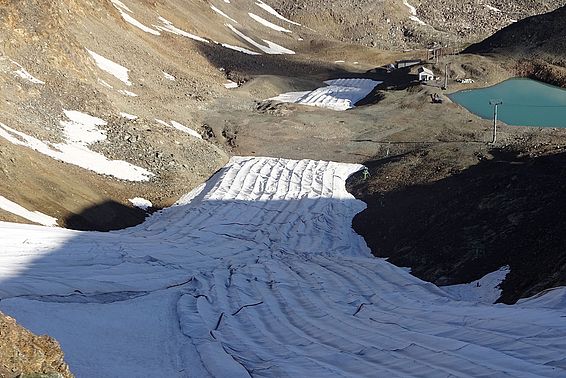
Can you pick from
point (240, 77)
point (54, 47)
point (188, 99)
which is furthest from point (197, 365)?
point (240, 77)

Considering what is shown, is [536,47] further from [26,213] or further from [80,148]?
[26,213]

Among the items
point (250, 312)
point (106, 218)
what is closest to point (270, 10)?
point (106, 218)

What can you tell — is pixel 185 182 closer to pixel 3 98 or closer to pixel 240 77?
pixel 3 98

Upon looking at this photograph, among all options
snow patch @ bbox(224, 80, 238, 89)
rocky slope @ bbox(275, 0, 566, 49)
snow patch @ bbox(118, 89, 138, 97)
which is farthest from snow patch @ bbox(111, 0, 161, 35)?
rocky slope @ bbox(275, 0, 566, 49)

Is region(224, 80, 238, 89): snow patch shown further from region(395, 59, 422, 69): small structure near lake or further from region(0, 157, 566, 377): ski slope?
region(0, 157, 566, 377): ski slope

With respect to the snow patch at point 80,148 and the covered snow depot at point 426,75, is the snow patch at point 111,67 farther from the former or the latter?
the covered snow depot at point 426,75

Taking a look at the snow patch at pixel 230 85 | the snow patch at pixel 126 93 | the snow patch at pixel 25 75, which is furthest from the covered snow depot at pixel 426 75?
the snow patch at pixel 25 75
